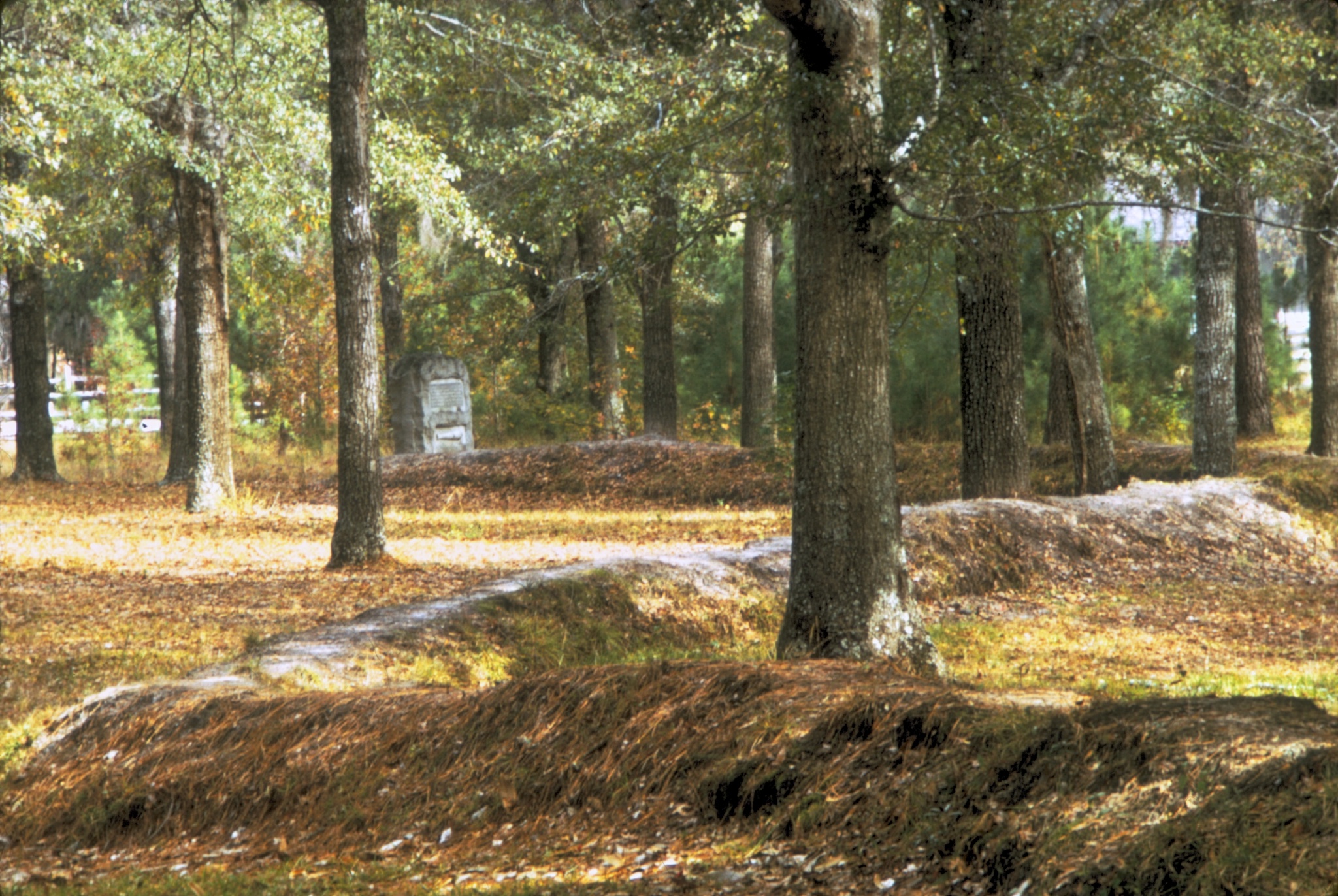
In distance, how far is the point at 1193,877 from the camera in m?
2.57

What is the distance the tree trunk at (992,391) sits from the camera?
9930mm

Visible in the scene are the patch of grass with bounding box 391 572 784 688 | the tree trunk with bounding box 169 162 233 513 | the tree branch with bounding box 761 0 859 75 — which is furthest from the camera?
the tree trunk with bounding box 169 162 233 513

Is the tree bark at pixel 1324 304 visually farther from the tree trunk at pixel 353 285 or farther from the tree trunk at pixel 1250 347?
the tree trunk at pixel 353 285

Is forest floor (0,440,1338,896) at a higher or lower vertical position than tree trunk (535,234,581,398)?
lower

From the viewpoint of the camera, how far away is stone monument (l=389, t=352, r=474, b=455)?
1948 cm

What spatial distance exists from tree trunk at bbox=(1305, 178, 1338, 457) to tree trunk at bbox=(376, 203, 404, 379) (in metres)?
14.1

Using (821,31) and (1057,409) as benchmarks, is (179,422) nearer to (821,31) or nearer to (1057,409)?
(1057,409)

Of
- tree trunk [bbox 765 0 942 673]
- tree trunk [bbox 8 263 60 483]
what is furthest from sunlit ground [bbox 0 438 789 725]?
tree trunk [bbox 765 0 942 673]

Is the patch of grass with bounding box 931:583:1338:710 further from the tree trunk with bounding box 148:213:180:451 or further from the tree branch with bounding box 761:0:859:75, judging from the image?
the tree trunk with bounding box 148:213:180:451

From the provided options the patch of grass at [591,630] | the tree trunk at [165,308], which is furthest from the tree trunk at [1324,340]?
the tree trunk at [165,308]

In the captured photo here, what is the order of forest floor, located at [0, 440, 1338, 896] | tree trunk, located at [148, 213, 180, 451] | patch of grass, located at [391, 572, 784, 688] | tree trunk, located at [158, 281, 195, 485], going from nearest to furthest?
forest floor, located at [0, 440, 1338, 896] → patch of grass, located at [391, 572, 784, 688] → tree trunk, located at [158, 281, 195, 485] → tree trunk, located at [148, 213, 180, 451]

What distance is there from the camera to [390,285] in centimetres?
2258

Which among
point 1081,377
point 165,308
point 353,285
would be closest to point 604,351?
point 165,308

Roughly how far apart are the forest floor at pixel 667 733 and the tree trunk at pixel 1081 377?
2247mm
